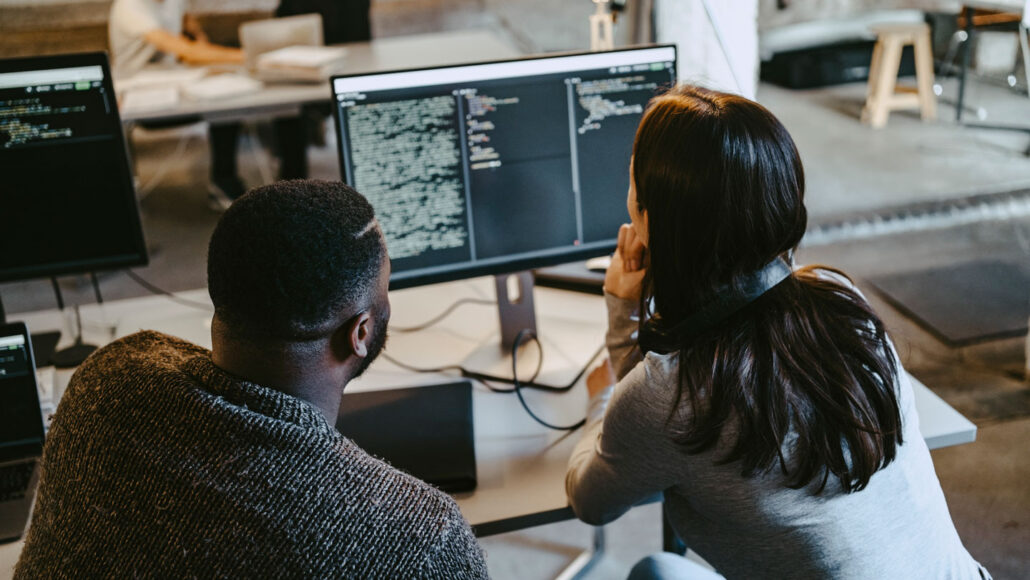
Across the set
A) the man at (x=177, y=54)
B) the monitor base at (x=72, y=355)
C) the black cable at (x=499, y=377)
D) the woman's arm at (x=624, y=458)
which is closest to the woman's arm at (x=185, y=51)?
the man at (x=177, y=54)

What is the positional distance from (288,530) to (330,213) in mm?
282

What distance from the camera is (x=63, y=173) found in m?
1.42

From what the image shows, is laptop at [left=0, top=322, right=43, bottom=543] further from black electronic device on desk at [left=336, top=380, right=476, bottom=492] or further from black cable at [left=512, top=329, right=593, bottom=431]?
black cable at [left=512, top=329, right=593, bottom=431]

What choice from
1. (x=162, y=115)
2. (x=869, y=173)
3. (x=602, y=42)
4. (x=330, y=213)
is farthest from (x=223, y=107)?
(x=869, y=173)

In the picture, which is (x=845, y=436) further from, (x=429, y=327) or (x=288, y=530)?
(x=429, y=327)

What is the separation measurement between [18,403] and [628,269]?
2.85 ft

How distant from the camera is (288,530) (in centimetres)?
70

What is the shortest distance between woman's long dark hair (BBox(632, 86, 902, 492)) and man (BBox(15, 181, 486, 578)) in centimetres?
31

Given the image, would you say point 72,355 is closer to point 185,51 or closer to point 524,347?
point 524,347

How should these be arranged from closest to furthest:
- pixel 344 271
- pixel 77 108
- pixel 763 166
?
pixel 344 271 < pixel 763 166 < pixel 77 108

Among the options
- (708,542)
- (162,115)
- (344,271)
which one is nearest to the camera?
(344,271)

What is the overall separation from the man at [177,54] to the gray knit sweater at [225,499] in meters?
3.20

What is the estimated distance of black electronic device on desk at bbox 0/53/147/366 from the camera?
1353mm

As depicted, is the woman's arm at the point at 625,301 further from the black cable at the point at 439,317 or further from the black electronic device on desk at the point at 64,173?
the black electronic device on desk at the point at 64,173
